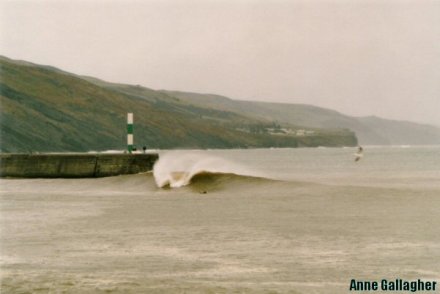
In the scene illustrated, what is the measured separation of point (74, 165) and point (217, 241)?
94.5 feet

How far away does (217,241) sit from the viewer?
16.8 metres

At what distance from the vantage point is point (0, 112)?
16388cm

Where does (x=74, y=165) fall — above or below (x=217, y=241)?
above

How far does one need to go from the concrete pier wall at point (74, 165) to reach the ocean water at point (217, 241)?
10.5 metres

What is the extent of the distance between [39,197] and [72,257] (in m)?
17.2

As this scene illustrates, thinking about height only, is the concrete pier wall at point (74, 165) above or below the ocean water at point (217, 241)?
above

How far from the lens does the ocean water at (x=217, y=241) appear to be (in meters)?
12.3

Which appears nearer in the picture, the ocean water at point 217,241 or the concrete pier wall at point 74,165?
the ocean water at point 217,241

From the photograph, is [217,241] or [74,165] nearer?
[217,241]

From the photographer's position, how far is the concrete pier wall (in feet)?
140

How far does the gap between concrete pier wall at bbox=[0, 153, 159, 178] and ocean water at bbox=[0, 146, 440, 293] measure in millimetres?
A: 10481

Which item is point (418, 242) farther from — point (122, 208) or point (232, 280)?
point (122, 208)

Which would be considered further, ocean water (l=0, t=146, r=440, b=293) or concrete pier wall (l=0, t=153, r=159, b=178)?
concrete pier wall (l=0, t=153, r=159, b=178)

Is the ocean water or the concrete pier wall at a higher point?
the concrete pier wall
